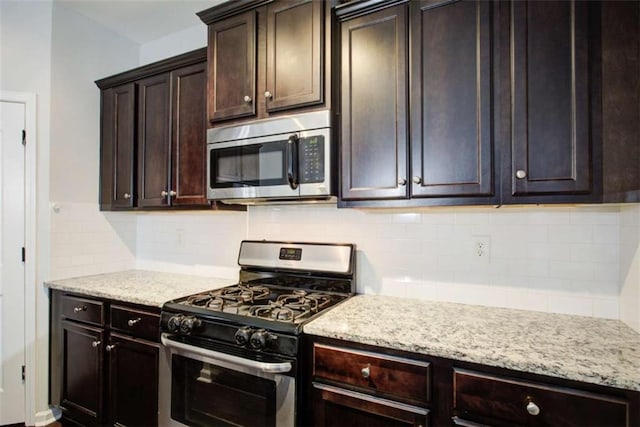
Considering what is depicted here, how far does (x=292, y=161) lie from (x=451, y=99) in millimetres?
761

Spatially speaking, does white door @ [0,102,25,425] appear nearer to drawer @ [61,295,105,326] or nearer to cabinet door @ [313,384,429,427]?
drawer @ [61,295,105,326]

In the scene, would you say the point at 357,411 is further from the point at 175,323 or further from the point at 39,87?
the point at 39,87

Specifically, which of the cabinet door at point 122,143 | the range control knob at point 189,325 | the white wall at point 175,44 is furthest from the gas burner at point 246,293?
the white wall at point 175,44

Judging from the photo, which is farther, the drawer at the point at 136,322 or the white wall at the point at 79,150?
the white wall at the point at 79,150

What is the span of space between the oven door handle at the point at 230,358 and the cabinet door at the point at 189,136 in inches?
32.6

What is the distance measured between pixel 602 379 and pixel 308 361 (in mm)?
943

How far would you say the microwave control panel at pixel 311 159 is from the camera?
1646mm

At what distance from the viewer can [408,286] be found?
181cm

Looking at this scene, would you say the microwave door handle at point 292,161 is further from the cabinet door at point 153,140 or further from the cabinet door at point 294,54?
the cabinet door at point 153,140

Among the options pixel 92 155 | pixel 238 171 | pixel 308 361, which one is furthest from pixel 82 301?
pixel 308 361

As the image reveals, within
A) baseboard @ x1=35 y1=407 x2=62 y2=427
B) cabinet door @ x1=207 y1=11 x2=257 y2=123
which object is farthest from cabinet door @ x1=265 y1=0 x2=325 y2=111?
baseboard @ x1=35 y1=407 x2=62 y2=427

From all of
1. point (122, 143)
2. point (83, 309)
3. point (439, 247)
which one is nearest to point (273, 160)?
point (439, 247)

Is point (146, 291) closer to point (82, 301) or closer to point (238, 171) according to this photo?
point (82, 301)

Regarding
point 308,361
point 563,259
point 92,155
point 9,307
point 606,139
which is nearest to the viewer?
point 606,139
